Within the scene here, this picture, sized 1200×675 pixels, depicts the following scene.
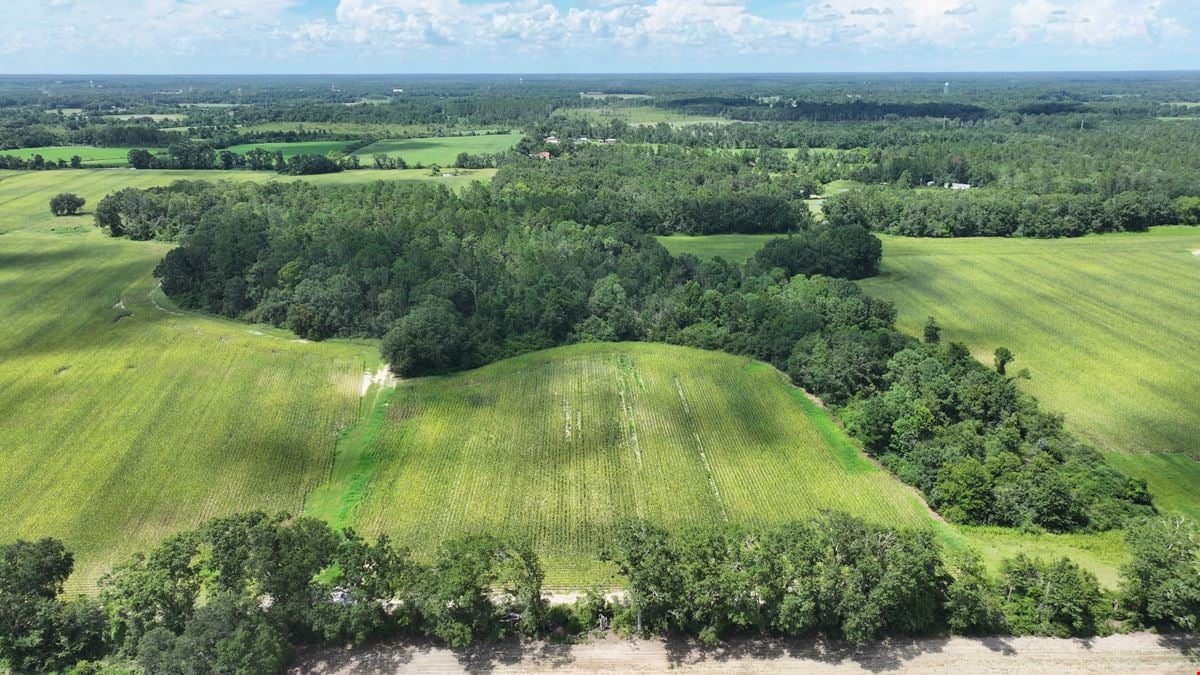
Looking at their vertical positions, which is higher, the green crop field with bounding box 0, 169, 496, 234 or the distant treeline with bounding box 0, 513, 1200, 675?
the green crop field with bounding box 0, 169, 496, 234

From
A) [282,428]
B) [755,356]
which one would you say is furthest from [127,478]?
[755,356]

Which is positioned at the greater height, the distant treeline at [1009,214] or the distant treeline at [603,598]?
the distant treeline at [1009,214]

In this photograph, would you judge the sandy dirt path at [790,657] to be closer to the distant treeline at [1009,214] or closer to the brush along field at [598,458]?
the brush along field at [598,458]

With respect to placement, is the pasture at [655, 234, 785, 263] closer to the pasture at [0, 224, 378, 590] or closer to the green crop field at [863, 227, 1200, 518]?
the green crop field at [863, 227, 1200, 518]

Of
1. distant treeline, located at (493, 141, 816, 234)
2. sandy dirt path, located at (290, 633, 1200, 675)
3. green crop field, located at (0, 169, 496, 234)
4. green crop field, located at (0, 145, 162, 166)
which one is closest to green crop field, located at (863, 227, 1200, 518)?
sandy dirt path, located at (290, 633, 1200, 675)

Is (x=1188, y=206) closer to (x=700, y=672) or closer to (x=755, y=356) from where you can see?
(x=755, y=356)

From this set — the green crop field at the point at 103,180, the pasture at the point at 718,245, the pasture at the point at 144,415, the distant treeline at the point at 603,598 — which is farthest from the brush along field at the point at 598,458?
the green crop field at the point at 103,180

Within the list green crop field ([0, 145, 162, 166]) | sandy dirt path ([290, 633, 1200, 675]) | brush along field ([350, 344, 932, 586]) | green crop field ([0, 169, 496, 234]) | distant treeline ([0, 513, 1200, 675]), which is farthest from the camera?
green crop field ([0, 145, 162, 166])
